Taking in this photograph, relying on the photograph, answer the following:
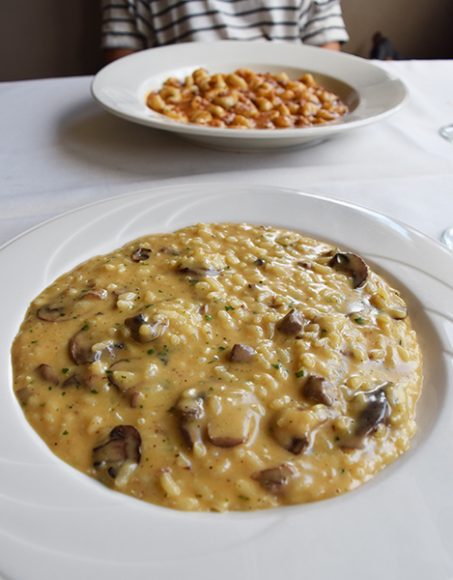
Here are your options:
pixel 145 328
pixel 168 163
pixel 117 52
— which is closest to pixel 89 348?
pixel 145 328

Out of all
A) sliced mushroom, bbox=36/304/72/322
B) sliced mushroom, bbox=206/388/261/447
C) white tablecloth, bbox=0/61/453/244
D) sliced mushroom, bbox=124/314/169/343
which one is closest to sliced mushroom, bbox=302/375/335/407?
sliced mushroom, bbox=206/388/261/447

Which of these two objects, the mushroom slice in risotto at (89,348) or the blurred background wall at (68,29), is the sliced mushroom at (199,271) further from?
the blurred background wall at (68,29)

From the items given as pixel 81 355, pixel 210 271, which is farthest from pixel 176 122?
pixel 81 355

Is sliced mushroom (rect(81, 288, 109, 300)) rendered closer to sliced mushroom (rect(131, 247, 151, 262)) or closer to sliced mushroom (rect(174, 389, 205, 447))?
sliced mushroom (rect(131, 247, 151, 262))

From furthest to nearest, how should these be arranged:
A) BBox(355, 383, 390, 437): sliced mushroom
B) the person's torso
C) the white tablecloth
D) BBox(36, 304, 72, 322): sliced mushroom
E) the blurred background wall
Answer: the blurred background wall, the person's torso, the white tablecloth, BBox(36, 304, 72, 322): sliced mushroom, BBox(355, 383, 390, 437): sliced mushroom

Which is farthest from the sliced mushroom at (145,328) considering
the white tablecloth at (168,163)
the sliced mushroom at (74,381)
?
the white tablecloth at (168,163)
